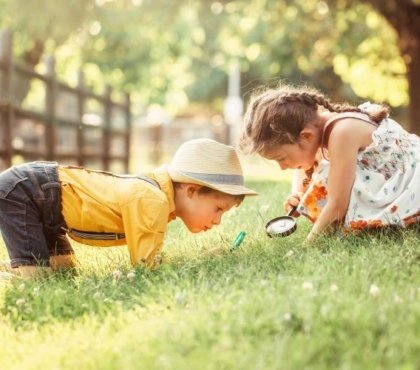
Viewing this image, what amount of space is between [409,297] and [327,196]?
58.3 inches

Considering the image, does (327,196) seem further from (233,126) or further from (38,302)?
(233,126)

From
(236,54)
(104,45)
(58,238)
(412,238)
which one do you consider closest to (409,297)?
(412,238)

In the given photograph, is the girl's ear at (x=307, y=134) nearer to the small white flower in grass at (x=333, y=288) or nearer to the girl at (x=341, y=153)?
the girl at (x=341, y=153)

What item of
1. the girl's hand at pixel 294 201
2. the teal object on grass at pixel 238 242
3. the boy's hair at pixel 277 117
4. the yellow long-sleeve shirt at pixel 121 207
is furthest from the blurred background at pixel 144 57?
the yellow long-sleeve shirt at pixel 121 207

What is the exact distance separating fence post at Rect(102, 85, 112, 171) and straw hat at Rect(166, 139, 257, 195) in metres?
9.81

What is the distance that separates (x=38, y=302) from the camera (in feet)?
Result: 10.1

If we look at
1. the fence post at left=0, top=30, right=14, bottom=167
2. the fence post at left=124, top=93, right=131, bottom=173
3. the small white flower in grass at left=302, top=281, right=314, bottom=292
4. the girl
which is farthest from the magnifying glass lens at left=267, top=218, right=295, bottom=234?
the fence post at left=124, top=93, right=131, bottom=173

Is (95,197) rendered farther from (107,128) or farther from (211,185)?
(107,128)

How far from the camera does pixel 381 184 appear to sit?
399 centimetres

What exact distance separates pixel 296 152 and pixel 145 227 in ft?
3.18

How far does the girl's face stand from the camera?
396cm

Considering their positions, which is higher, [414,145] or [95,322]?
[414,145]

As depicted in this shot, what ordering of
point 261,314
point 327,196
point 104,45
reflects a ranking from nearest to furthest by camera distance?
1. point 261,314
2. point 327,196
3. point 104,45

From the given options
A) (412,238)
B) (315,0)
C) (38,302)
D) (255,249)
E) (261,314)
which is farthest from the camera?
(315,0)
